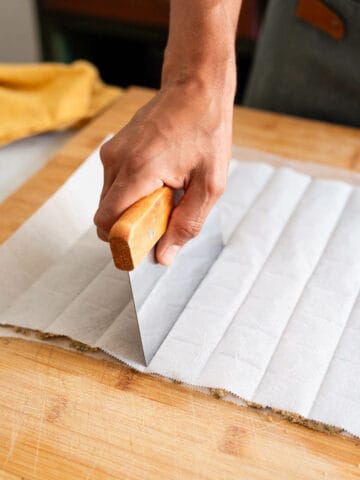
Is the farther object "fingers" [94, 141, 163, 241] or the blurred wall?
the blurred wall

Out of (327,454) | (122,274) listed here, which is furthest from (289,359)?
(122,274)

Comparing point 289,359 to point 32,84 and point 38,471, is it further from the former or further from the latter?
point 32,84

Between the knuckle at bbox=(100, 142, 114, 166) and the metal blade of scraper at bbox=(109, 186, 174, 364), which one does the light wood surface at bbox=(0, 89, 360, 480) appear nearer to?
the metal blade of scraper at bbox=(109, 186, 174, 364)

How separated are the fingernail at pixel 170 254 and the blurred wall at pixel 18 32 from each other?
1.55m

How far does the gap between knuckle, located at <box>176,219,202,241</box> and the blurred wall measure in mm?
1556

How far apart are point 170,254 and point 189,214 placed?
5 centimetres

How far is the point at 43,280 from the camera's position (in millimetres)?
772

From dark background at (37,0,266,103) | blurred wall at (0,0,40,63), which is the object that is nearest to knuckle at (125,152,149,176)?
dark background at (37,0,266,103)

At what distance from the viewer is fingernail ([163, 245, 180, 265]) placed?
0.68m

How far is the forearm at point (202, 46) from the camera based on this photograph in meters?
0.73

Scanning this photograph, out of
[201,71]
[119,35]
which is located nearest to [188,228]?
[201,71]

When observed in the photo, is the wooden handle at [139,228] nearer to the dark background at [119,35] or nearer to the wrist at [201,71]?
the wrist at [201,71]

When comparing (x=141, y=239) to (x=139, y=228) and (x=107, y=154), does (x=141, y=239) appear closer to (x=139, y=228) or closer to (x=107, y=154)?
(x=139, y=228)

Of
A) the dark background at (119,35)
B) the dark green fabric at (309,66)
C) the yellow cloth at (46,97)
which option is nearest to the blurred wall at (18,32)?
the dark background at (119,35)
